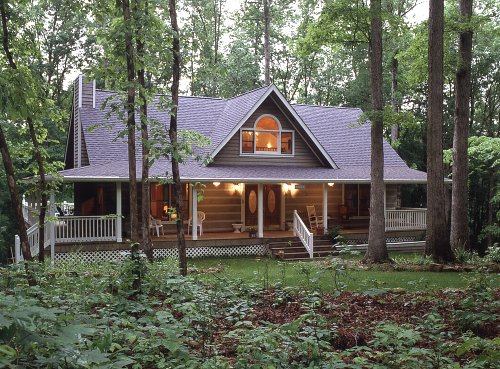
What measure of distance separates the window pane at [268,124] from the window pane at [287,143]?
66 centimetres


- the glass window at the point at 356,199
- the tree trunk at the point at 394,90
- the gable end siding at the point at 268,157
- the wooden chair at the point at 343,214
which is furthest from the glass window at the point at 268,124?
the tree trunk at the point at 394,90

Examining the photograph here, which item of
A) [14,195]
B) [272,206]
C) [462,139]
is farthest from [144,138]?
[272,206]

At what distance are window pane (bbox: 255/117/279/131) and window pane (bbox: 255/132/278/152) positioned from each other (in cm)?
27

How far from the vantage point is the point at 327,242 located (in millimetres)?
20078

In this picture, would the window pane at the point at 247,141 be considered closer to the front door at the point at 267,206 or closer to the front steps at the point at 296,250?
the front door at the point at 267,206

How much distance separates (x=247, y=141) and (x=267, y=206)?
321 cm

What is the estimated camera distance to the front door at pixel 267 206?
2228 cm

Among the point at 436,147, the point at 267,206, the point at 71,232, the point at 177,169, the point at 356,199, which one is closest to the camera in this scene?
the point at 177,169

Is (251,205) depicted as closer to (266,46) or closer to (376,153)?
(376,153)

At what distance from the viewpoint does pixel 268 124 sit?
2155 centimetres

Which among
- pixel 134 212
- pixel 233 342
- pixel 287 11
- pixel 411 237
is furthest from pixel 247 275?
pixel 287 11

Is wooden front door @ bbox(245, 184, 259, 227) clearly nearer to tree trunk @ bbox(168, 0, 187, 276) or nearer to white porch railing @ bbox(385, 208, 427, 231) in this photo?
white porch railing @ bbox(385, 208, 427, 231)

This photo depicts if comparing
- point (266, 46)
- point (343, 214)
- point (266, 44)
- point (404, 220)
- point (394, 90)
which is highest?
point (266, 44)

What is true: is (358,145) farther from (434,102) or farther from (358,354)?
(358,354)
